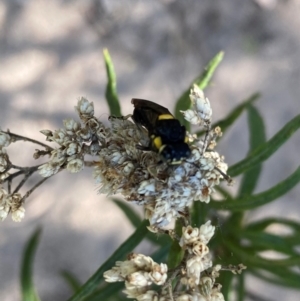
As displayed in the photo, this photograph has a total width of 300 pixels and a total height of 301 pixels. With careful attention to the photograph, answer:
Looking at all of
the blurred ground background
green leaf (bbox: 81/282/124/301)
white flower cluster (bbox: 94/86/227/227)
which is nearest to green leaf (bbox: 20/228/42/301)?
green leaf (bbox: 81/282/124/301)

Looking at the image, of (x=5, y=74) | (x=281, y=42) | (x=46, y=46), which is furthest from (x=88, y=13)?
(x=281, y=42)

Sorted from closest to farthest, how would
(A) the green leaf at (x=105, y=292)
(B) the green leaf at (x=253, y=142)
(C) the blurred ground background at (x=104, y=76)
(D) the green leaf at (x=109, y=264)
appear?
(D) the green leaf at (x=109, y=264) < (A) the green leaf at (x=105, y=292) < (B) the green leaf at (x=253, y=142) < (C) the blurred ground background at (x=104, y=76)

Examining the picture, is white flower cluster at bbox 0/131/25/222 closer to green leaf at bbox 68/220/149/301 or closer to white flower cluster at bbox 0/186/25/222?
white flower cluster at bbox 0/186/25/222

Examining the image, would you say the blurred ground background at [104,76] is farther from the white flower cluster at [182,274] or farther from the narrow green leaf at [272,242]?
the white flower cluster at [182,274]

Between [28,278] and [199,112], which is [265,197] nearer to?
[199,112]

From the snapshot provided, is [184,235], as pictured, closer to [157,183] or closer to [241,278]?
[157,183]

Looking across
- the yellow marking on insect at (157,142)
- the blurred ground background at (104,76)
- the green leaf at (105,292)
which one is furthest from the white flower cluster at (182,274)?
the blurred ground background at (104,76)
